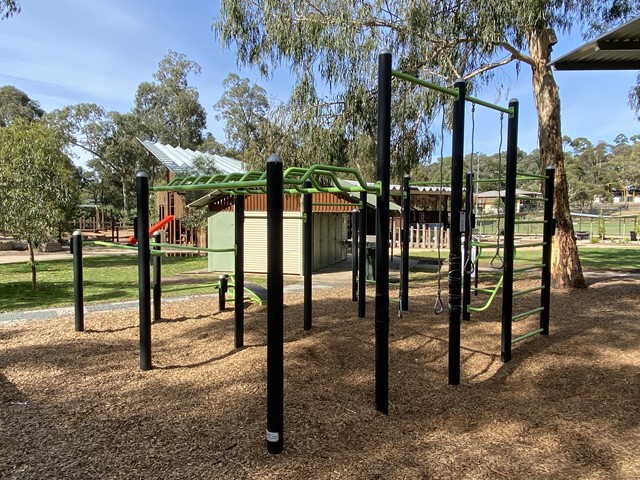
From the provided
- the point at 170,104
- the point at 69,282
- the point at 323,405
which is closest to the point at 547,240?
the point at 323,405

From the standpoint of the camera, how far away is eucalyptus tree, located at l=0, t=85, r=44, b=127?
4391cm

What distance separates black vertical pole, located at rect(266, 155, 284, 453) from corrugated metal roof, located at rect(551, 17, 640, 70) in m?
3.45

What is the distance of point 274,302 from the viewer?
287 cm

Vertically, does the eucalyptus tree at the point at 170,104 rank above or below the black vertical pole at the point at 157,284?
above

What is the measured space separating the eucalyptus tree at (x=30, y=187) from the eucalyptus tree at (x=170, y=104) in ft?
124

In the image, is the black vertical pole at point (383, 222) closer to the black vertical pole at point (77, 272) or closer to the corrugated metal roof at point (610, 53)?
the corrugated metal roof at point (610, 53)

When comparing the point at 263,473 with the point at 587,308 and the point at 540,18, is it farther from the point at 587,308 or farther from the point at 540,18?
the point at 540,18

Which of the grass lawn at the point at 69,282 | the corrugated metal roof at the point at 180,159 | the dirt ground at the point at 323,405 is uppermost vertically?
the corrugated metal roof at the point at 180,159

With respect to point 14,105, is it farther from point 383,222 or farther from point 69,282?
point 383,222

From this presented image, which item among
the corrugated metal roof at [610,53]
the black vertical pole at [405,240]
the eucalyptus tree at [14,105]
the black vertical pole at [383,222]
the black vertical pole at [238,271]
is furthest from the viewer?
the eucalyptus tree at [14,105]

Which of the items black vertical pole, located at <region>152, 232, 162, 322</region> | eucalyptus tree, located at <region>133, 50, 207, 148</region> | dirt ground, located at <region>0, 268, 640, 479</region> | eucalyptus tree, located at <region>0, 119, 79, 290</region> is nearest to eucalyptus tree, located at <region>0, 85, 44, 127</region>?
eucalyptus tree, located at <region>133, 50, 207, 148</region>

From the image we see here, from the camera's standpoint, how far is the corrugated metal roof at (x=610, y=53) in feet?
14.3

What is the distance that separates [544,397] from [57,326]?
5742mm

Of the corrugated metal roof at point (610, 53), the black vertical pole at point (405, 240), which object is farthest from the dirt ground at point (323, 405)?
the corrugated metal roof at point (610, 53)
